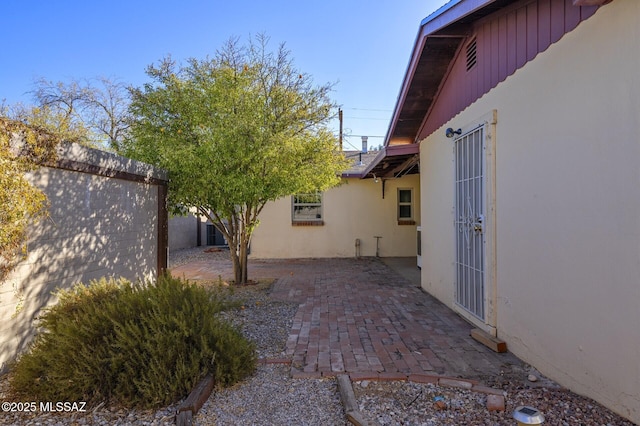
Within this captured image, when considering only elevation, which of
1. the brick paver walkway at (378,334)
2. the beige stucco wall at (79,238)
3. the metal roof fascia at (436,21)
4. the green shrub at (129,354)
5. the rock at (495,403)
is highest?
the metal roof fascia at (436,21)

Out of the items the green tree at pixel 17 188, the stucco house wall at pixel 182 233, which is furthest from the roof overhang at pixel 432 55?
the stucco house wall at pixel 182 233

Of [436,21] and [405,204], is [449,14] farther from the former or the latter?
[405,204]

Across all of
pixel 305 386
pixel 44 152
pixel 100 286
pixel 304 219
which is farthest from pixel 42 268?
pixel 304 219

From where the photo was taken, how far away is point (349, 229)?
12055mm

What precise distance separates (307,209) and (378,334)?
8031 mm

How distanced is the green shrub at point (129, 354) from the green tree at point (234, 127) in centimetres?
296

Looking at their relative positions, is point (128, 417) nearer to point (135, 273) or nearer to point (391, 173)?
point (135, 273)

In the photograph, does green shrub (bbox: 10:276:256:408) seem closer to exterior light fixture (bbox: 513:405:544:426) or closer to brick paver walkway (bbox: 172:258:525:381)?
brick paver walkway (bbox: 172:258:525:381)

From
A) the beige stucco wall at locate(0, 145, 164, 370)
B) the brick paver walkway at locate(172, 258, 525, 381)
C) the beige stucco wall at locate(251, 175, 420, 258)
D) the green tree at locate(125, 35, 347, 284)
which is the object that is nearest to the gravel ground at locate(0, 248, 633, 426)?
the brick paver walkway at locate(172, 258, 525, 381)

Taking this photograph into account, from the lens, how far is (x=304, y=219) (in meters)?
12.1

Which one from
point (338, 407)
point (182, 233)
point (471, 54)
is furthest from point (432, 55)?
point (182, 233)

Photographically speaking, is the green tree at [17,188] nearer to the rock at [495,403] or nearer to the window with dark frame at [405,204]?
the rock at [495,403]

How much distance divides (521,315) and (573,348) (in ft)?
2.48

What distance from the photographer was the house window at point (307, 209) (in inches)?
475
